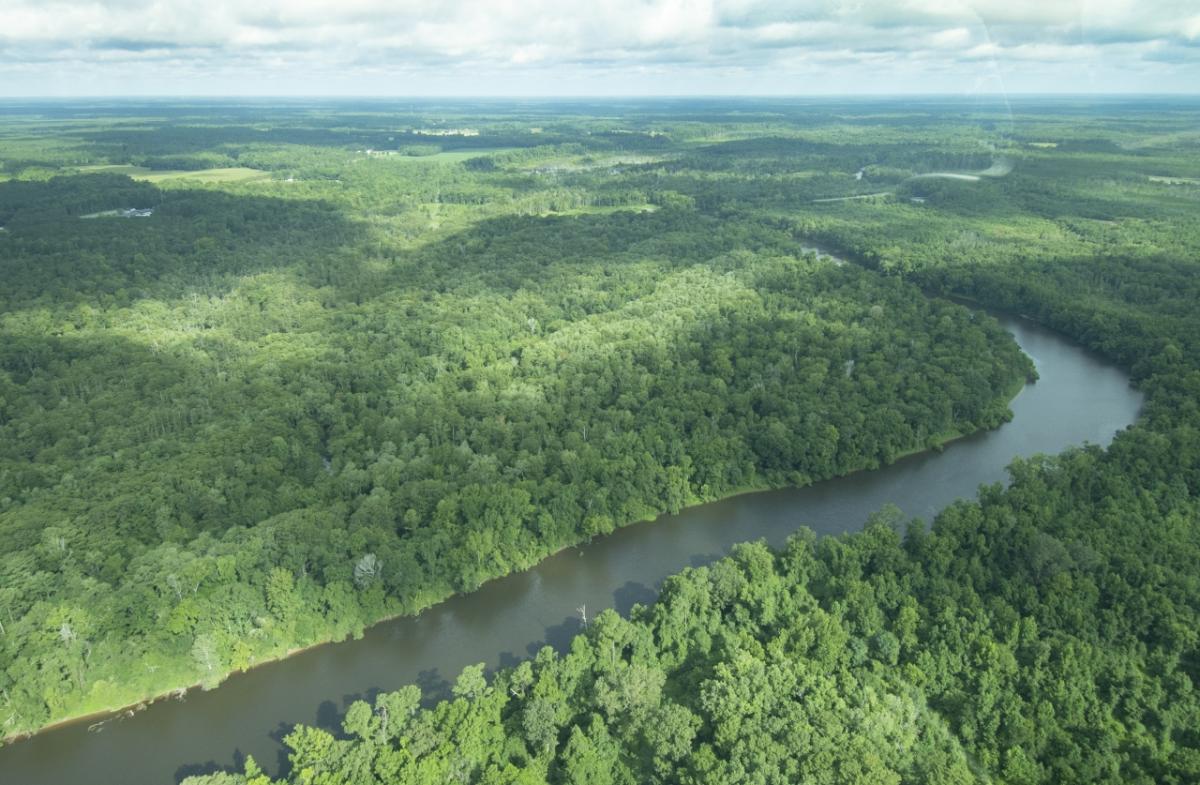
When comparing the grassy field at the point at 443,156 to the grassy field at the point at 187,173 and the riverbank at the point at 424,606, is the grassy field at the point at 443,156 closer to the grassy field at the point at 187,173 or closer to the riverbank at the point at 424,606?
the grassy field at the point at 187,173

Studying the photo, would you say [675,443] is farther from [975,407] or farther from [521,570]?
[975,407]

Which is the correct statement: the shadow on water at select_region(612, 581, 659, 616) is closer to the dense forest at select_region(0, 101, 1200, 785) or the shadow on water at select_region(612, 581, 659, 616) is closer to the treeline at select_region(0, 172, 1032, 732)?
the dense forest at select_region(0, 101, 1200, 785)

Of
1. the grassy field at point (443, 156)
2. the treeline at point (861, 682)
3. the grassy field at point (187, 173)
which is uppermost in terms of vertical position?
the grassy field at point (443, 156)

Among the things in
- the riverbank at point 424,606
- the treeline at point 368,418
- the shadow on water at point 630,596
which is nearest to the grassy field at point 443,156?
the treeline at point 368,418

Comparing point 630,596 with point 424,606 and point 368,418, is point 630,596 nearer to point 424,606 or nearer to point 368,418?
point 424,606

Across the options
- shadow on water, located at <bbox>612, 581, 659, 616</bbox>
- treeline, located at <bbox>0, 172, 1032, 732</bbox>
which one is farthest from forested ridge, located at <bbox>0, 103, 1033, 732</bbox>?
shadow on water, located at <bbox>612, 581, 659, 616</bbox>

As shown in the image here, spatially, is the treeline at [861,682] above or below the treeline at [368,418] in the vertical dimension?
below
